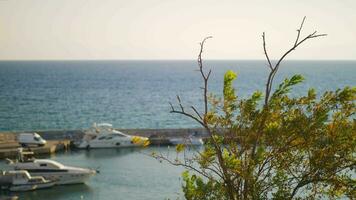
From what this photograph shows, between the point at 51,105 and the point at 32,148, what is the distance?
63.5 m

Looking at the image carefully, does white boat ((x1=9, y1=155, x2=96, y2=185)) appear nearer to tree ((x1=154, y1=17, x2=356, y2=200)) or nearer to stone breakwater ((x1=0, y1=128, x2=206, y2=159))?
stone breakwater ((x1=0, y1=128, x2=206, y2=159))

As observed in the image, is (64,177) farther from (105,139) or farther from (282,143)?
(282,143)

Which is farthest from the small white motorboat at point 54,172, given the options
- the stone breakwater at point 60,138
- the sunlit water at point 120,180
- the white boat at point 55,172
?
the stone breakwater at point 60,138

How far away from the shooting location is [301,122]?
1068cm

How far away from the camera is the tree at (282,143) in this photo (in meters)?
10.5

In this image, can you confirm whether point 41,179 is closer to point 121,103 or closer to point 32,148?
point 32,148

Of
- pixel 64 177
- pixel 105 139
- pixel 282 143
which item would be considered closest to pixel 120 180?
pixel 64 177

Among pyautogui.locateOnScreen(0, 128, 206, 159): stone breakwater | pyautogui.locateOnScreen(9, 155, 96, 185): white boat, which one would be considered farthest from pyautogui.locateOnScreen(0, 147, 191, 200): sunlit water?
pyautogui.locateOnScreen(0, 128, 206, 159): stone breakwater

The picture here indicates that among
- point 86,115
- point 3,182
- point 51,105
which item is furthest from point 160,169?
point 51,105

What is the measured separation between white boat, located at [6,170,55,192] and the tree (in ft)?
91.8

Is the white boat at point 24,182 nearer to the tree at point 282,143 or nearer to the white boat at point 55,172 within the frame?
the white boat at point 55,172

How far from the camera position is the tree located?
10508 mm

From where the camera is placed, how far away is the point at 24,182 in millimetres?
37094

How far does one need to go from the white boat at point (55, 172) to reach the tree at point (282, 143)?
95.4 ft
